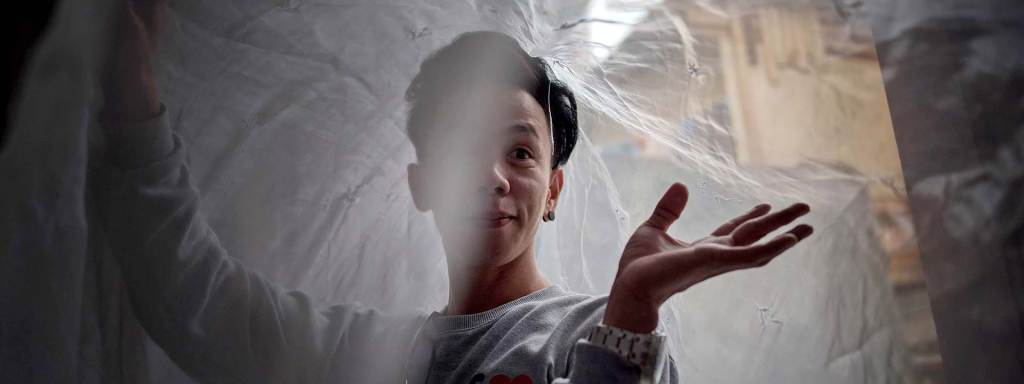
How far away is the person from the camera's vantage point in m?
0.42

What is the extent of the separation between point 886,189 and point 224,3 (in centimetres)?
57

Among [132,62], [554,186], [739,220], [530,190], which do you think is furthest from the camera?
[554,186]

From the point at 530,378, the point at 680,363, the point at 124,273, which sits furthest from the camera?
the point at 680,363

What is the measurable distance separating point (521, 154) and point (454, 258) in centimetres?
11

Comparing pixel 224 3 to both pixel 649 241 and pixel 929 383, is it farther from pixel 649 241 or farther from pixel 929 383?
pixel 929 383

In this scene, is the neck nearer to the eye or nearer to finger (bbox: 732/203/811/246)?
the eye

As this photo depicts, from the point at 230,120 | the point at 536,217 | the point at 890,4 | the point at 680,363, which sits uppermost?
the point at 890,4

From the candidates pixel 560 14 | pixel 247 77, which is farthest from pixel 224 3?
pixel 560 14

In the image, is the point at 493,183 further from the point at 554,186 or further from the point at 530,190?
the point at 554,186

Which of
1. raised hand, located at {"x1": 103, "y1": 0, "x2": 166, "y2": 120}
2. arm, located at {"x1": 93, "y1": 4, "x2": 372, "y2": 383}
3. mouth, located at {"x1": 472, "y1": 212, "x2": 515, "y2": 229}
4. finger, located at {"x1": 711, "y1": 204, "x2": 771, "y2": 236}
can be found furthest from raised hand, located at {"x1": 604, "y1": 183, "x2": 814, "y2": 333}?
raised hand, located at {"x1": 103, "y1": 0, "x2": 166, "y2": 120}

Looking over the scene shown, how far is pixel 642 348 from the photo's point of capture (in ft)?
1.55

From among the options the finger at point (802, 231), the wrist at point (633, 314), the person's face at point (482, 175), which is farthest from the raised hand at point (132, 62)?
the finger at point (802, 231)

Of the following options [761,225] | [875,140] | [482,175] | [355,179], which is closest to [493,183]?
[482,175]

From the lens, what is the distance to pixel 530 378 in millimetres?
561
